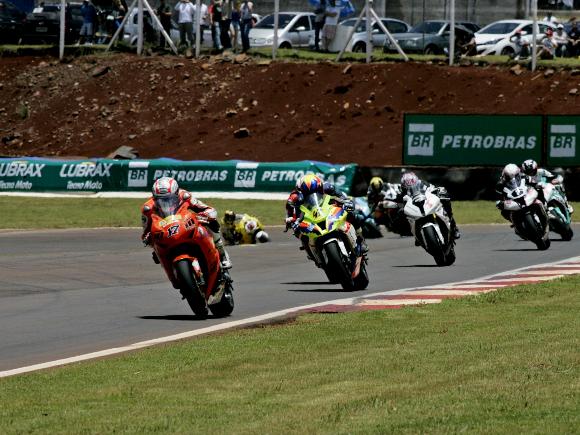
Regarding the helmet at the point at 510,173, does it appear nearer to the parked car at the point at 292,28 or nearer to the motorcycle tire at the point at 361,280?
the motorcycle tire at the point at 361,280

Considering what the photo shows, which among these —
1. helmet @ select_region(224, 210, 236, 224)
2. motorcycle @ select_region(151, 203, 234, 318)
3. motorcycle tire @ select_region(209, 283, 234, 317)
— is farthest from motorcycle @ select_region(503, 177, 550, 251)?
motorcycle @ select_region(151, 203, 234, 318)

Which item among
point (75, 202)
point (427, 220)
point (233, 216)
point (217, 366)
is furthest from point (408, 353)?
point (75, 202)

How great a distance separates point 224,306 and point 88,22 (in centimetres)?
3345

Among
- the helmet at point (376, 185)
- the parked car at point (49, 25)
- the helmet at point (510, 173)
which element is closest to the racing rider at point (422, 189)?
the helmet at point (510, 173)

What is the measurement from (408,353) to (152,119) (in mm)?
33729

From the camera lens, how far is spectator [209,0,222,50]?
4378 centimetres

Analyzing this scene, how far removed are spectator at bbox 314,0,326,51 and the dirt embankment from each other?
1.09 m

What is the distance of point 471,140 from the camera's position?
3434 cm

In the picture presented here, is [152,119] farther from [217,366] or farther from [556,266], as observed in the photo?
[217,366]

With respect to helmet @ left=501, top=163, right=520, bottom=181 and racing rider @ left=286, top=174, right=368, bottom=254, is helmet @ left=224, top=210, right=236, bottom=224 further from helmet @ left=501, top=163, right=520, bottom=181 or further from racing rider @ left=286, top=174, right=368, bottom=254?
racing rider @ left=286, top=174, right=368, bottom=254

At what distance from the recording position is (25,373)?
421 inches

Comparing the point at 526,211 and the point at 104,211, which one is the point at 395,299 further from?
the point at 104,211

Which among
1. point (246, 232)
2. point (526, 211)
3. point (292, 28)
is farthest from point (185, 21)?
point (526, 211)

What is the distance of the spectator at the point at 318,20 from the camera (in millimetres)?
42781
